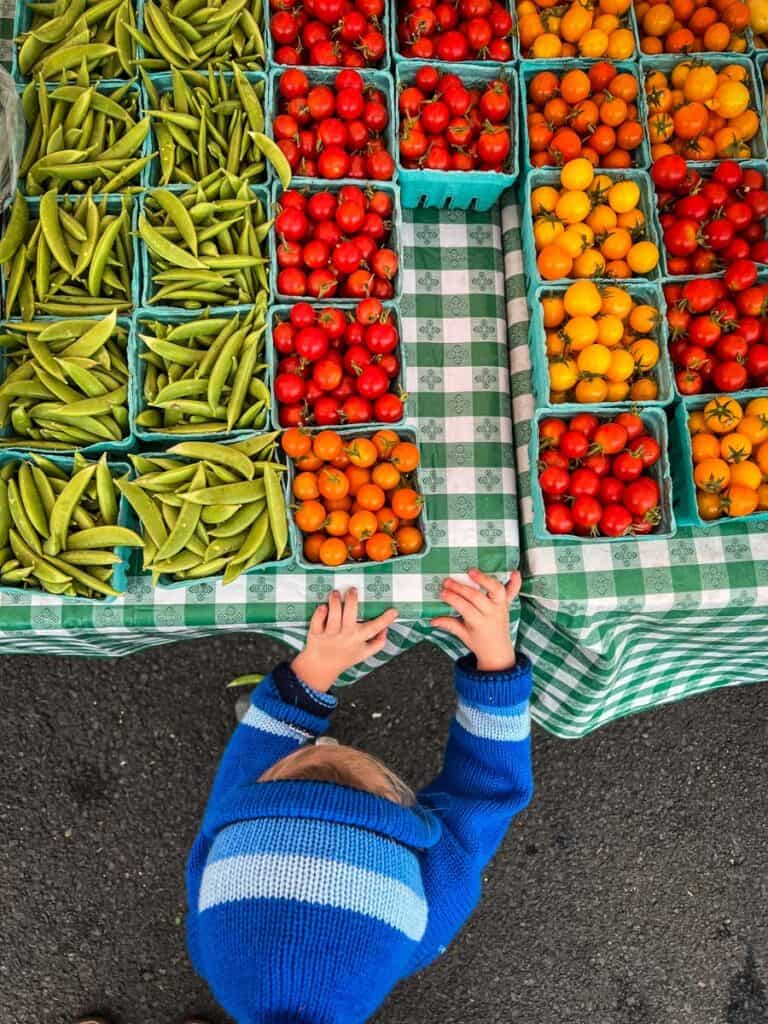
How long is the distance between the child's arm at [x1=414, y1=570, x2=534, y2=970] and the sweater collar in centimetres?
37

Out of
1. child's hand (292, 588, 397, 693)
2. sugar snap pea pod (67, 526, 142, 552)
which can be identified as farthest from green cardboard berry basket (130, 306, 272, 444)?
child's hand (292, 588, 397, 693)

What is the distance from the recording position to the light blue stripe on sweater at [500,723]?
65.4 inches

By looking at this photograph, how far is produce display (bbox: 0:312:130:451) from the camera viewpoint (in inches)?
66.1

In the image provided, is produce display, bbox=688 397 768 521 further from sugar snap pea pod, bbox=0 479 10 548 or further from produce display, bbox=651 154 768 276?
sugar snap pea pod, bbox=0 479 10 548

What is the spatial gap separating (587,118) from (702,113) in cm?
32

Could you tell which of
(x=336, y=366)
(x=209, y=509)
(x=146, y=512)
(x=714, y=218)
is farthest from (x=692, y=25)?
(x=146, y=512)

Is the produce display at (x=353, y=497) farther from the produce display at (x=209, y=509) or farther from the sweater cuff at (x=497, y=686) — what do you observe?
the sweater cuff at (x=497, y=686)

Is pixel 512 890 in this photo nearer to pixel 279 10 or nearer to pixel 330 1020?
pixel 330 1020

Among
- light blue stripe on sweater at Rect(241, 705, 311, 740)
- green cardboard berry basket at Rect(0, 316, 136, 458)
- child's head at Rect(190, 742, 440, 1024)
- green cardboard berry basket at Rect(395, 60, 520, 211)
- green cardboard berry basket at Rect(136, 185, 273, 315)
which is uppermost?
green cardboard berry basket at Rect(395, 60, 520, 211)

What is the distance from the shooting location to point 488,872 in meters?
2.58

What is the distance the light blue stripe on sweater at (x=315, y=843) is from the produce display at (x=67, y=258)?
4.24ft

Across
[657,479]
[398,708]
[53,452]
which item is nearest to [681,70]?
[657,479]

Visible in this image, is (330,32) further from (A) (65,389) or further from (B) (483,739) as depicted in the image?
(B) (483,739)

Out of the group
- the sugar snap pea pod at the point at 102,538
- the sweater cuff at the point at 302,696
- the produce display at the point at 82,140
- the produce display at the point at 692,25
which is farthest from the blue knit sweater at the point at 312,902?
the produce display at the point at 692,25
